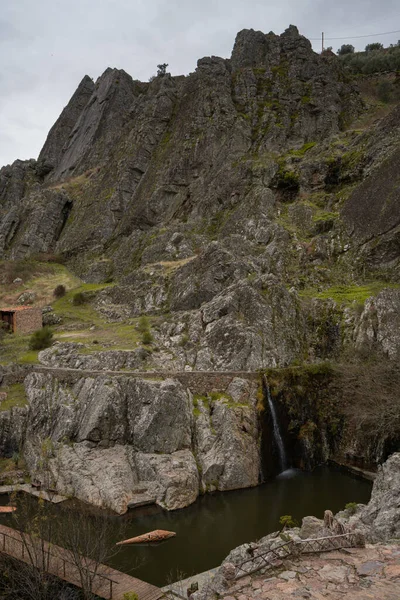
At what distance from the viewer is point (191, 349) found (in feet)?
132

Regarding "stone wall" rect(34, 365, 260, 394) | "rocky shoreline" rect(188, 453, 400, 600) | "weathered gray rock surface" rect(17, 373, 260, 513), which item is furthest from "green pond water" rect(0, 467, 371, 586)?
"stone wall" rect(34, 365, 260, 394)

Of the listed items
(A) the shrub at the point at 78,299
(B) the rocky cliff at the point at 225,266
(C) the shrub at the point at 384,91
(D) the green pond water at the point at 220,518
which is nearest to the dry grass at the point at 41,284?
(B) the rocky cliff at the point at 225,266

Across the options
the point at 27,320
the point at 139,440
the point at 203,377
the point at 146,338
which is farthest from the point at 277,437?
the point at 27,320

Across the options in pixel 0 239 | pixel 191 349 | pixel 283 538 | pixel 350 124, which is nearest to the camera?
pixel 283 538

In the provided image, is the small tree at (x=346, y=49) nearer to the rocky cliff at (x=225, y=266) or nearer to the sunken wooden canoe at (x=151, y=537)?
the rocky cliff at (x=225, y=266)

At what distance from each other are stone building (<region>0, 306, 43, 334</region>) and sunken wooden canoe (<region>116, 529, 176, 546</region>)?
112 ft

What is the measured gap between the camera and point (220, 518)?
89.0 ft

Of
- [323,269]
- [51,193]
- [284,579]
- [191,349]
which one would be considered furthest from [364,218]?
[51,193]

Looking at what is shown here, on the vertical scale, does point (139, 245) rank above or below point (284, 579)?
above

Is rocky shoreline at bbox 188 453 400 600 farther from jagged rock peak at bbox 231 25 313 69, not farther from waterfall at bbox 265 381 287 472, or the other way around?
jagged rock peak at bbox 231 25 313 69

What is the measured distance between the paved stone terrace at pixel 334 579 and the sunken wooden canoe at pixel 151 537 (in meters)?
11.6

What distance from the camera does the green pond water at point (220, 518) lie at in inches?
872

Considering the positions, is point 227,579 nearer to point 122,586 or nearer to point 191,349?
point 122,586

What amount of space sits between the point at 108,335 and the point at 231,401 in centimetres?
1609
